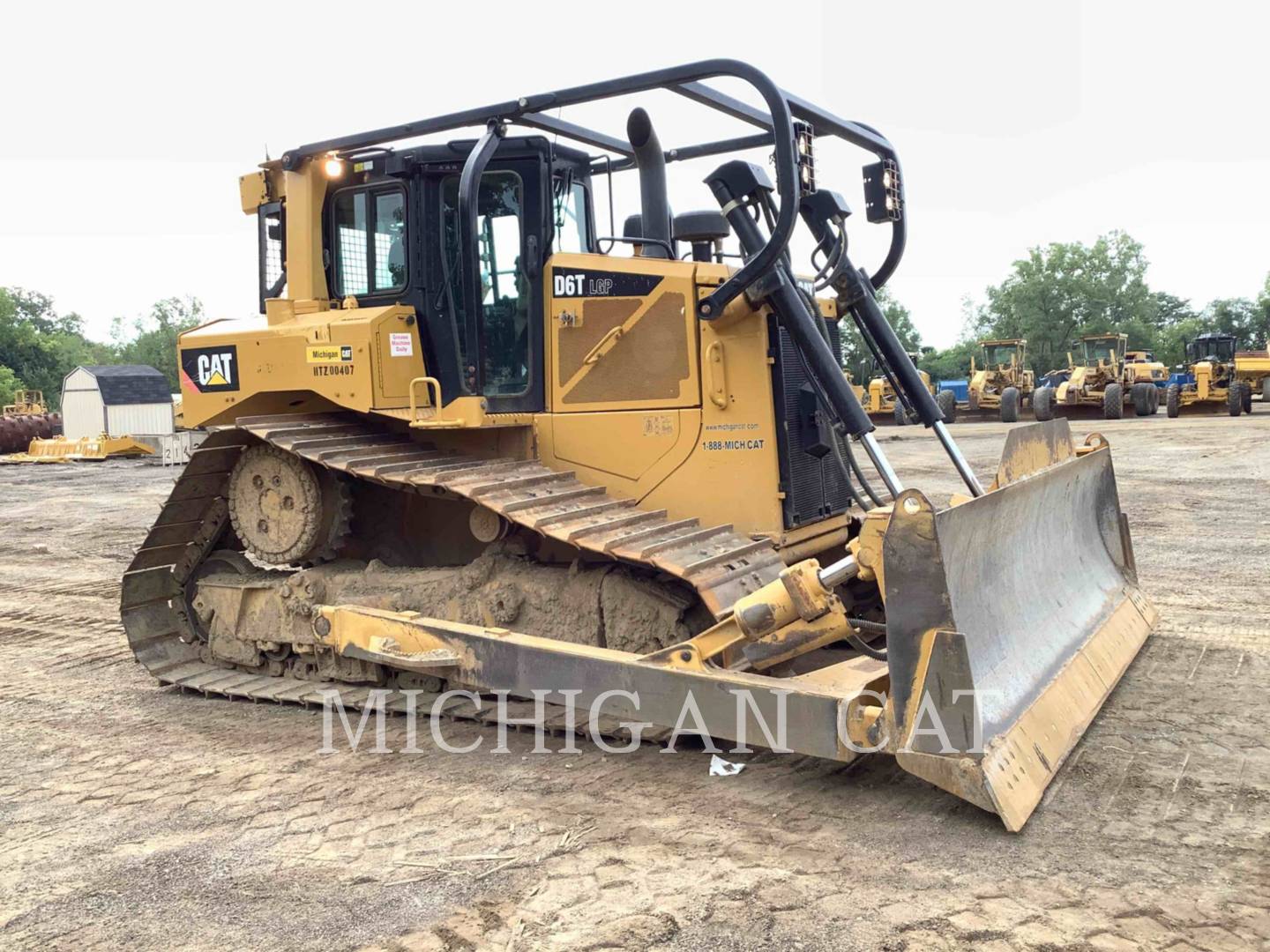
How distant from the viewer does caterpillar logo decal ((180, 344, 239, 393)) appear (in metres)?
6.25

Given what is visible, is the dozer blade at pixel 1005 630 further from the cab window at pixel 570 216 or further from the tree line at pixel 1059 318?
the tree line at pixel 1059 318

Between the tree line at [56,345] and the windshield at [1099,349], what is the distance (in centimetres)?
3097

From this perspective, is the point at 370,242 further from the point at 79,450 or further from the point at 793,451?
the point at 79,450

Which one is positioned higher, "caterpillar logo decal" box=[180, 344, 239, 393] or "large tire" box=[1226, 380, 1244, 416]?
"caterpillar logo decal" box=[180, 344, 239, 393]

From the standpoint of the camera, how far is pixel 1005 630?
4477 millimetres

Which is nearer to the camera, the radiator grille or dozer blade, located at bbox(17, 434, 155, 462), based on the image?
the radiator grille

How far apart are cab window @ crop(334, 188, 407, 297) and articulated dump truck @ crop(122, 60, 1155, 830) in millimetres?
16

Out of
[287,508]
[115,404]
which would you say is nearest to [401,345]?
[287,508]

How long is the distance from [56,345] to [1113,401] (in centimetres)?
5256

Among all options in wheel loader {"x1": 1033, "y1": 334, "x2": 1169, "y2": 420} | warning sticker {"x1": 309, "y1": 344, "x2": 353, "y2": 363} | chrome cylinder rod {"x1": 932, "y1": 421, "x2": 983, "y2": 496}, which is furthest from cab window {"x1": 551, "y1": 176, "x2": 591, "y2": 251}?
wheel loader {"x1": 1033, "y1": 334, "x2": 1169, "y2": 420}

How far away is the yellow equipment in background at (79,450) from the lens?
28.5 meters

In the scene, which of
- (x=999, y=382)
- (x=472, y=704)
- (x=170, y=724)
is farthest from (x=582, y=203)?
(x=999, y=382)

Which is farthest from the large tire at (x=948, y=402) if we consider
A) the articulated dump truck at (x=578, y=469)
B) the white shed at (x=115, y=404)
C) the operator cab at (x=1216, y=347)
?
the white shed at (x=115, y=404)

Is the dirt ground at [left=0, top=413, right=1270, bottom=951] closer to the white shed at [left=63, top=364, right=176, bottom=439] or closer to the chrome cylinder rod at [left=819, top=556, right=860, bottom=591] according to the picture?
the chrome cylinder rod at [left=819, top=556, right=860, bottom=591]
